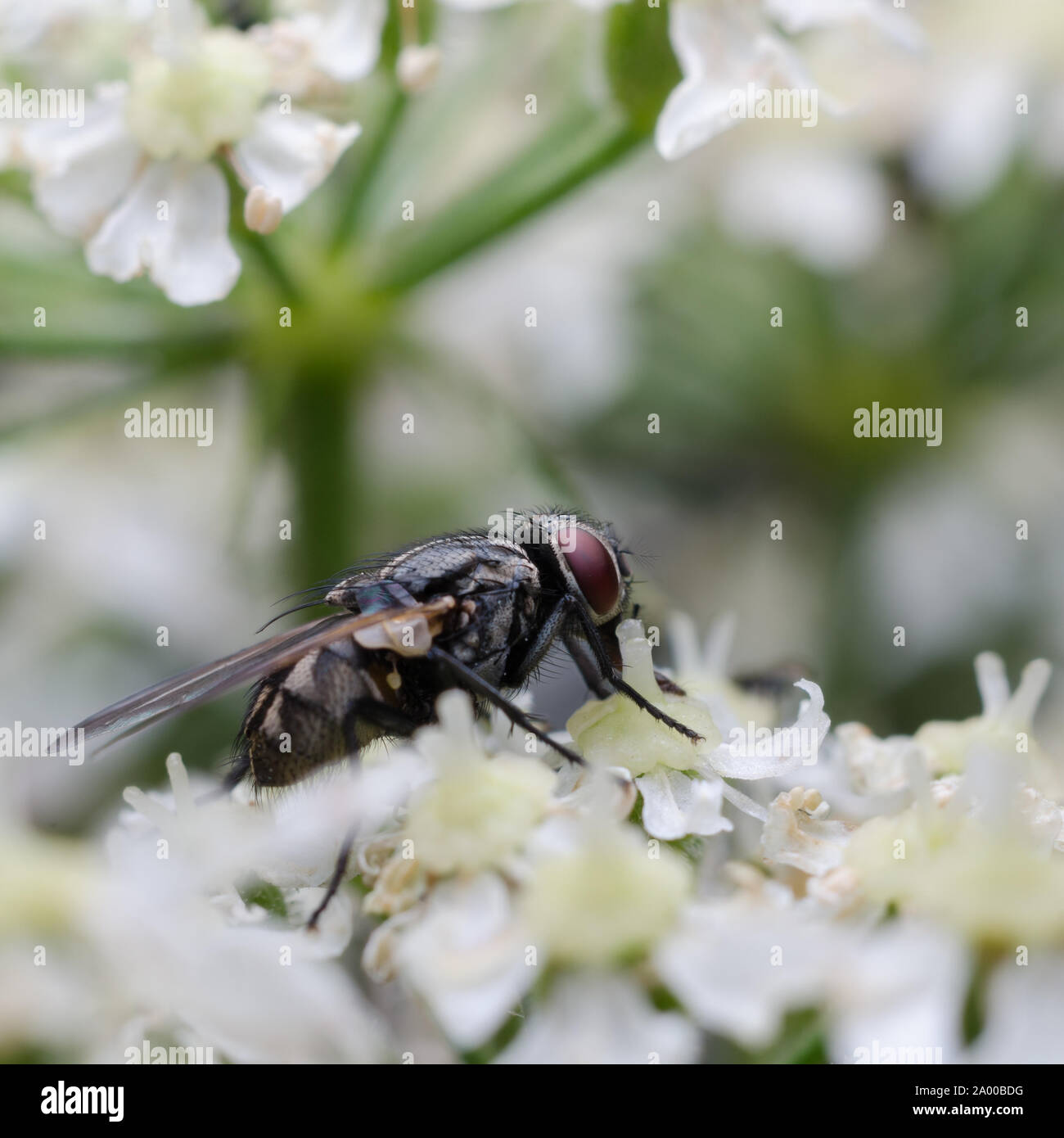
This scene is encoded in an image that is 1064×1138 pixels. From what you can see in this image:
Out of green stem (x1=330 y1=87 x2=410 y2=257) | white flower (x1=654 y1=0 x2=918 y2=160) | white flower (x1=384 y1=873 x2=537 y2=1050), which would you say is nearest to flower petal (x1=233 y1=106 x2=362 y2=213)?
green stem (x1=330 y1=87 x2=410 y2=257)

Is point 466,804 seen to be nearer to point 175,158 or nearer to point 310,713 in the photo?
point 310,713

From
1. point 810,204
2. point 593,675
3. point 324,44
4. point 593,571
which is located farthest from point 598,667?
point 810,204

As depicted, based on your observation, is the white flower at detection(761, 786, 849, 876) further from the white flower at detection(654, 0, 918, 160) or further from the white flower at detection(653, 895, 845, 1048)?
the white flower at detection(654, 0, 918, 160)

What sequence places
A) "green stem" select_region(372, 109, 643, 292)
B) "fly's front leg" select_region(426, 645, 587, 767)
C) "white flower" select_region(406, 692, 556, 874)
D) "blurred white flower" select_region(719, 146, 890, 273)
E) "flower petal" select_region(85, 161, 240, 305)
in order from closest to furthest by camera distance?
"white flower" select_region(406, 692, 556, 874), "fly's front leg" select_region(426, 645, 587, 767), "flower petal" select_region(85, 161, 240, 305), "green stem" select_region(372, 109, 643, 292), "blurred white flower" select_region(719, 146, 890, 273)
